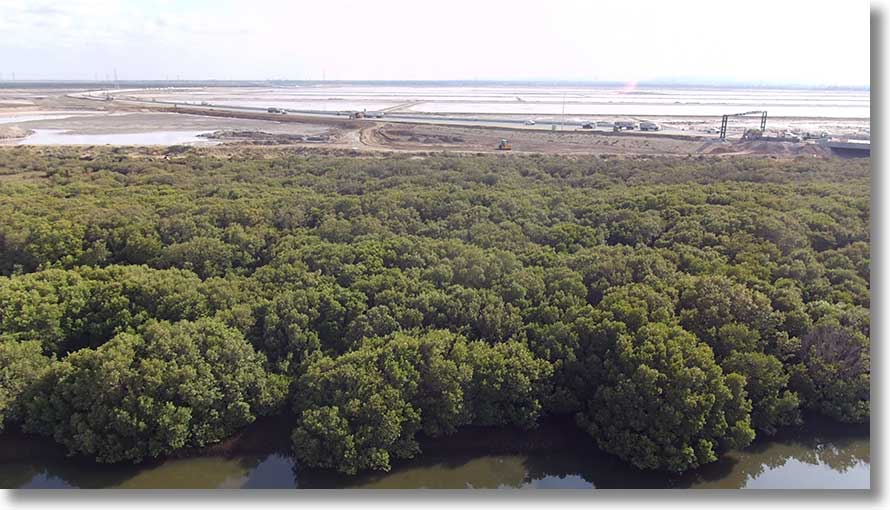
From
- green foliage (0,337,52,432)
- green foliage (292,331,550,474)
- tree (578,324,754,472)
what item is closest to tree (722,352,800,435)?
tree (578,324,754,472)

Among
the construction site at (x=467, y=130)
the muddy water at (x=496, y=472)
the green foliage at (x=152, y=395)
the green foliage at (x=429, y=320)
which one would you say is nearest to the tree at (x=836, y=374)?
the green foliage at (x=429, y=320)

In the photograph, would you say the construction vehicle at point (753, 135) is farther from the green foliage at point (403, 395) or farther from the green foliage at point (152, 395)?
the green foliage at point (152, 395)

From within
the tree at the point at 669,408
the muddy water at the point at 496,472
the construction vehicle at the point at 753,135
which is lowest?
the muddy water at the point at 496,472

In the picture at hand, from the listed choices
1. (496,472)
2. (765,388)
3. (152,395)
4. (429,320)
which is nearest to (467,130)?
(429,320)

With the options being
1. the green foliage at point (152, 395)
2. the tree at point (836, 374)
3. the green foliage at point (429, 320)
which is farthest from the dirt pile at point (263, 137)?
the tree at point (836, 374)

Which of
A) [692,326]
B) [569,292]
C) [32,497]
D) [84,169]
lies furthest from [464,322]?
[84,169]

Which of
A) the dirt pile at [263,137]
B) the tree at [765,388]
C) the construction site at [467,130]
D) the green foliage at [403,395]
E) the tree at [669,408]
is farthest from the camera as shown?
the dirt pile at [263,137]

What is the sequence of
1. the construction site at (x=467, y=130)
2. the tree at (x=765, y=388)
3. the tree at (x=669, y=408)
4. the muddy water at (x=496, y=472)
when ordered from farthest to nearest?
the construction site at (x=467, y=130) → the tree at (x=765, y=388) → the muddy water at (x=496, y=472) → the tree at (x=669, y=408)

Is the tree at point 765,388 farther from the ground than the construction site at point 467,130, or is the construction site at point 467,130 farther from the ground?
the construction site at point 467,130

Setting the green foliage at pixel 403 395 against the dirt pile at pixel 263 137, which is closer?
the green foliage at pixel 403 395

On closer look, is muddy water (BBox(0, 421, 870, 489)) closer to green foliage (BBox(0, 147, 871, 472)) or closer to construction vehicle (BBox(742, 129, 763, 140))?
green foliage (BBox(0, 147, 871, 472))
